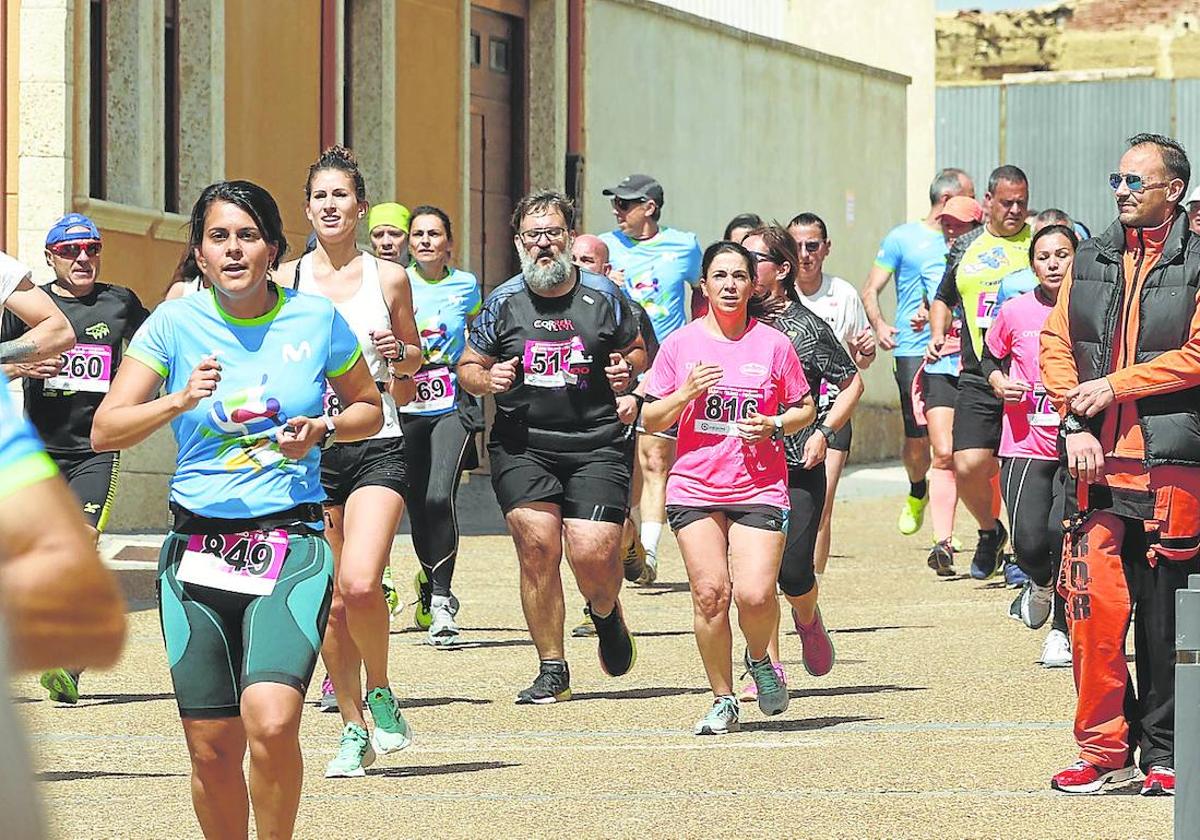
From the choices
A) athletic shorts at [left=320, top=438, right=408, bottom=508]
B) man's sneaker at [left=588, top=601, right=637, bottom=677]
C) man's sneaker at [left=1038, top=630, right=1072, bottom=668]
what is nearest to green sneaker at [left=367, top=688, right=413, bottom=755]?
athletic shorts at [left=320, top=438, right=408, bottom=508]

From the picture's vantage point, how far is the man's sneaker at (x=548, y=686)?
10414 mm

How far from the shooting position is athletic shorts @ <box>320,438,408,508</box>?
353 inches

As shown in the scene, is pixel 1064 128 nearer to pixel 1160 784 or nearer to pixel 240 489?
pixel 1160 784

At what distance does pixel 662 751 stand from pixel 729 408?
136cm

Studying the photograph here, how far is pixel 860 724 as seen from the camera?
9.71 meters

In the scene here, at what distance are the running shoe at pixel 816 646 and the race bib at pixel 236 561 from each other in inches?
182

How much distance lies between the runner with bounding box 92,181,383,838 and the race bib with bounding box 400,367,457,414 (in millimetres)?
5330

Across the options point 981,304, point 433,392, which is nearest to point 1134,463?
point 433,392

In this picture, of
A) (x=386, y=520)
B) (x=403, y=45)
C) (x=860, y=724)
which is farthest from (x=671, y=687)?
(x=403, y=45)

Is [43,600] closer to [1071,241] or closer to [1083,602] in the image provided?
[1083,602]

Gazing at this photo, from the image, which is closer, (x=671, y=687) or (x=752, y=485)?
(x=752, y=485)

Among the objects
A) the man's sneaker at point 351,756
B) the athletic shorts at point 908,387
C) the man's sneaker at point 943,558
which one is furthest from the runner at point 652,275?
the man's sneaker at point 351,756

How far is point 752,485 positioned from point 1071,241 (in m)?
2.83

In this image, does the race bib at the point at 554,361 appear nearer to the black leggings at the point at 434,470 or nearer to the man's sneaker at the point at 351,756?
the black leggings at the point at 434,470
